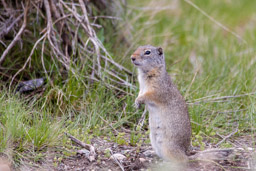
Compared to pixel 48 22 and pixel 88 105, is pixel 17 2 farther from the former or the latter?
pixel 88 105

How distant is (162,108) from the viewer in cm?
383

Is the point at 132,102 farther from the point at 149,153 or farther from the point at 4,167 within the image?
the point at 4,167

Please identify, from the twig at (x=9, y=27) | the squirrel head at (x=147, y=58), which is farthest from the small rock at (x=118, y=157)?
the twig at (x=9, y=27)

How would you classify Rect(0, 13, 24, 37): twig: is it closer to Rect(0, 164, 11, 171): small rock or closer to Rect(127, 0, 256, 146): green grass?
Rect(127, 0, 256, 146): green grass

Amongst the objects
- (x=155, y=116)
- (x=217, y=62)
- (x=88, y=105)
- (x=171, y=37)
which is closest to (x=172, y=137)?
(x=155, y=116)

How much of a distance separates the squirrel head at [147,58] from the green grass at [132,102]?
69cm

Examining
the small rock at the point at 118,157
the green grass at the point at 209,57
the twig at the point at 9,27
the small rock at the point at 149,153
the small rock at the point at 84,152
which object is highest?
the twig at the point at 9,27

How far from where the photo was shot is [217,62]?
5988 mm

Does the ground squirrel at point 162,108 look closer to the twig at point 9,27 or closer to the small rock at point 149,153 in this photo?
the small rock at point 149,153

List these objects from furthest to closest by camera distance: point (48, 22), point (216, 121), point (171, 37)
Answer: point (171, 37) < point (48, 22) < point (216, 121)

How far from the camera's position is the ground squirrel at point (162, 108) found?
12.2 ft

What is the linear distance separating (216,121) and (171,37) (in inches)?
111

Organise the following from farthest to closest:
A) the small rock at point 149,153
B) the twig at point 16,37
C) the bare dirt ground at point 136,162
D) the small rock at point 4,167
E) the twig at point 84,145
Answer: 1. the twig at point 16,37
2. the small rock at point 149,153
3. the twig at point 84,145
4. the bare dirt ground at point 136,162
5. the small rock at point 4,167

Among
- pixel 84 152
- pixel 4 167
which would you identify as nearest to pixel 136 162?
pixel 84 152
